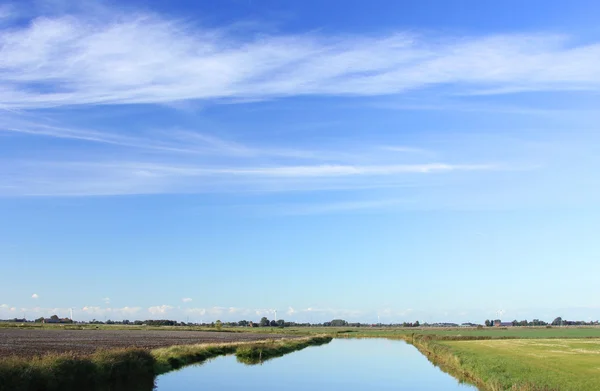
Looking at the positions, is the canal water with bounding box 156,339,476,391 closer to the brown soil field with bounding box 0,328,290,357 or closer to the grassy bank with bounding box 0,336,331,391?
the grassy bank with bounding box 0,336,331,391

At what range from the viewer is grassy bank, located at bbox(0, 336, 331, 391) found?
21.2 metres

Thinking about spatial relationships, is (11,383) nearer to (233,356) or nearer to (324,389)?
(324,389)

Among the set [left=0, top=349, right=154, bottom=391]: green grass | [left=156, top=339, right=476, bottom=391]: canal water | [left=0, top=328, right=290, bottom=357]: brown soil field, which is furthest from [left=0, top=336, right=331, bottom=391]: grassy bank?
[left=0, top=328, right=290, bottom=357]: brown soil field

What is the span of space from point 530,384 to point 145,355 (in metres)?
21.5

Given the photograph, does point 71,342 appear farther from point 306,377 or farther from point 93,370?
point 93,370

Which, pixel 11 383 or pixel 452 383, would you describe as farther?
pixel 452 383

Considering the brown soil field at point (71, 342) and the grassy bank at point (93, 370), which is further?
the brown soil field at point (71, 342)

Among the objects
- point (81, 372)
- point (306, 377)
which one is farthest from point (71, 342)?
point (81, 372)

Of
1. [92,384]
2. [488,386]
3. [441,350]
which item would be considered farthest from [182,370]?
[441,350]

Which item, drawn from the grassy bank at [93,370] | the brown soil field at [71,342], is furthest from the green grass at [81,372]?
the brown soil field at [71,342]

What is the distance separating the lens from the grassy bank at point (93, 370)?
69.6 feet

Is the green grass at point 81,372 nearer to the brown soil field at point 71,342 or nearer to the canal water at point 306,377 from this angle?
the canal water at point 306,377

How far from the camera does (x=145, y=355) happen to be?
115 ft

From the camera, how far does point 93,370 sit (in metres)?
26.7
